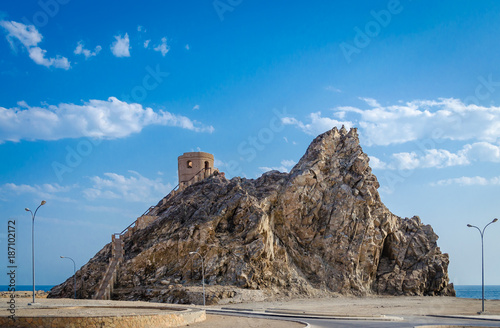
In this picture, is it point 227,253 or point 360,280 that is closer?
point 227,253

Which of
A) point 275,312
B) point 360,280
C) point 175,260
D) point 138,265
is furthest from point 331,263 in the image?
point 275,312

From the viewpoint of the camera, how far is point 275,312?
36.4 m

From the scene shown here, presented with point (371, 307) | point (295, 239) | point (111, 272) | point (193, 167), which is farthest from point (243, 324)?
point (193, 167)

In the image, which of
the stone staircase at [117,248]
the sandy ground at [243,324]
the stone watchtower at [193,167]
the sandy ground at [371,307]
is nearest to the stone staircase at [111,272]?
the stone staircase at [117,248]

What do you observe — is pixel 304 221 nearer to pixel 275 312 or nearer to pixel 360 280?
pixel 360 280

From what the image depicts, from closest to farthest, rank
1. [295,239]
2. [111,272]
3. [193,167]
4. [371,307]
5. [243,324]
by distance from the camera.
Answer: [243,324], [371,307], [111,272], [295,239], [193,167]

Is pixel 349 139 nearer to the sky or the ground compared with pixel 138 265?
nearer to the sky

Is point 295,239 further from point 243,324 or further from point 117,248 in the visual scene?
point 243,324

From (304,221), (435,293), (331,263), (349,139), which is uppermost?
(349,139)

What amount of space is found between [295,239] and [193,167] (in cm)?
1954

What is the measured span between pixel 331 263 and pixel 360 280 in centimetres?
412

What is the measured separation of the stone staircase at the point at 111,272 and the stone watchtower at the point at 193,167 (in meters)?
17.4

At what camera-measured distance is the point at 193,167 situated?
7406 cm

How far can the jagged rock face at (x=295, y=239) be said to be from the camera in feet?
181
